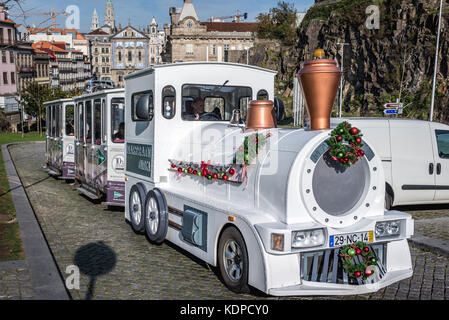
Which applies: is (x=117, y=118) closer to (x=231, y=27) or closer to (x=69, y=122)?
(x=69, y=122)

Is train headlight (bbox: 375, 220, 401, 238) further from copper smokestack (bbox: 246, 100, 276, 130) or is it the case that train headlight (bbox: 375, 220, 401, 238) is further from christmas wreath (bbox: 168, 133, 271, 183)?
copper smokestack (bbox: 246, 100, 276, 130)


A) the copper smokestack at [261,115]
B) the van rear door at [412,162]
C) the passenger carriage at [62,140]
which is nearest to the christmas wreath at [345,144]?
the copper smokestack at [261,115]

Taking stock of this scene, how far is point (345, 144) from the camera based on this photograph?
17.9 feet

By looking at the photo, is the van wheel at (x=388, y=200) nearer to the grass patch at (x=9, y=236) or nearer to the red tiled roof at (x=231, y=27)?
the grass patch at (x=9, y=236)

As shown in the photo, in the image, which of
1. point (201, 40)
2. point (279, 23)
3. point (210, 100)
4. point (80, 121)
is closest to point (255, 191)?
point (210, 100)

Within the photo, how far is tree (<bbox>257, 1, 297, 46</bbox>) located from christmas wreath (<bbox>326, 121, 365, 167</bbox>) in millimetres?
77368

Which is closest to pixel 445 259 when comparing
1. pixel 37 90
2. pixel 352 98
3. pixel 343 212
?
pixel 343 212

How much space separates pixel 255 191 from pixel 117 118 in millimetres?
6364

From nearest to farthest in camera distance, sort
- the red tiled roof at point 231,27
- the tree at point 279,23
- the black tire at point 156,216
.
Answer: the black tire at point 156,216 → the tree at point 279,23 → the red tiled roof at point 231,27

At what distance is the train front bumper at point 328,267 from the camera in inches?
205

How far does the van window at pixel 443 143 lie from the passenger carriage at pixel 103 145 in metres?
7.25

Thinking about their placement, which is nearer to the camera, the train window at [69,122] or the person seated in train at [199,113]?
the person seated in train at [199,113]
